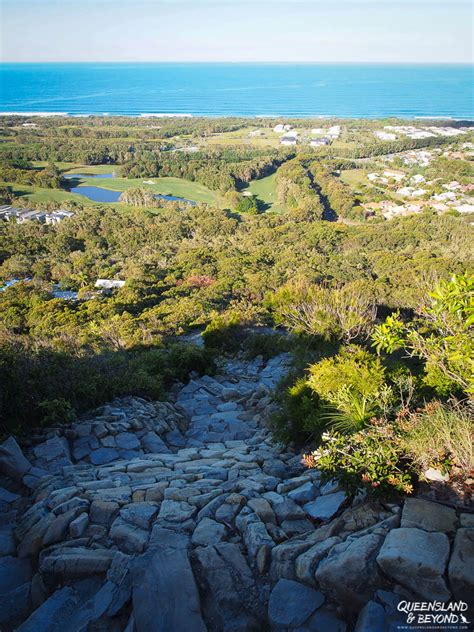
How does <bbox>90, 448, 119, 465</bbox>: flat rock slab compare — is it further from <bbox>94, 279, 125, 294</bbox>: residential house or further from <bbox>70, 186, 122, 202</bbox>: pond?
<bbox>70, 186, 122, 202</bbox>: pond

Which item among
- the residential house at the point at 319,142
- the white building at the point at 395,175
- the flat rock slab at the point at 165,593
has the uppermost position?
the residential house at the point at 319,142

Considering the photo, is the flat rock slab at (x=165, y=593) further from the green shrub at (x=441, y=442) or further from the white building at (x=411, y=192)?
the white building at (x=411, y=192)

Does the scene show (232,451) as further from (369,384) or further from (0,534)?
(0,534)

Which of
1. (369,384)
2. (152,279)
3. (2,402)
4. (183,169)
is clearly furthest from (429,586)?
(183,169)

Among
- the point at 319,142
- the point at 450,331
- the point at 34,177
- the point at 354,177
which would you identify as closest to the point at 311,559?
the point at 450,331

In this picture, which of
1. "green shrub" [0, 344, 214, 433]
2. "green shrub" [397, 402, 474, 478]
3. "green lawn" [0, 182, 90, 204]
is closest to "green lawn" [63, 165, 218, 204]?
"green lawn" [0, 182, 90, 204]

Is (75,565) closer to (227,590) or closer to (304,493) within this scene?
(227,590)

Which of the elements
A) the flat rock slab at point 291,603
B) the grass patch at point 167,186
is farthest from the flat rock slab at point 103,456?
the grass patch at point 167,186
